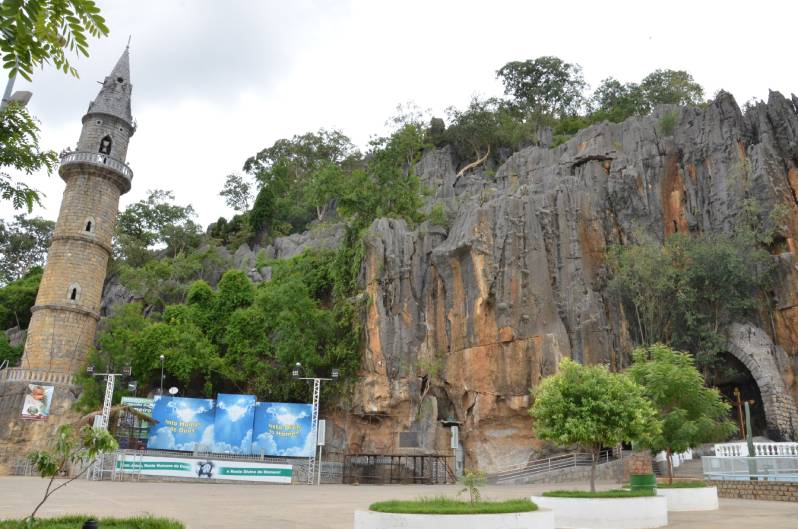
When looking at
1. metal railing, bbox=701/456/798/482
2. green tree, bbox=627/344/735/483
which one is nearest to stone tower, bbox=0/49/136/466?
green tree, bbox=627/344/735/483

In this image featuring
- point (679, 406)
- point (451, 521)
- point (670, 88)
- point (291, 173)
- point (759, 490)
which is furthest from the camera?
point (291, 173)

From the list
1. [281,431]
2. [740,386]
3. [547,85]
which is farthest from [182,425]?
[547,85]

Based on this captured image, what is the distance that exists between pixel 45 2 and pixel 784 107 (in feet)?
151

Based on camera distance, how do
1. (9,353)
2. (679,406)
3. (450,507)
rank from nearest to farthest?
(450,507), (679,406), (9,353)

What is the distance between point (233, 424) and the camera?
3170cm

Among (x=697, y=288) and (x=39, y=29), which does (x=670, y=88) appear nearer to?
(x=697, y=288)

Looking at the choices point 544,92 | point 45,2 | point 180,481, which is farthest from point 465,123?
point 45,2

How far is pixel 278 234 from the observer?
58219 mm

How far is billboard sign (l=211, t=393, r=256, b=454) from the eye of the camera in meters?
31.5

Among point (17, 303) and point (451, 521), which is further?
point (17, 303)

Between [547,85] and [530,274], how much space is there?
3670 cm

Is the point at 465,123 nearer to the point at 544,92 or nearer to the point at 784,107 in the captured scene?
the point at 544,92

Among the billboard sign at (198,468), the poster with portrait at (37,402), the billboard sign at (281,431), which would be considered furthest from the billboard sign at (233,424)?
the poster with portrait at (37,402)

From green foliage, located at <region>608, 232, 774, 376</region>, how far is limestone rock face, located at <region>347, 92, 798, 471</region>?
4.58 feet
